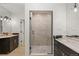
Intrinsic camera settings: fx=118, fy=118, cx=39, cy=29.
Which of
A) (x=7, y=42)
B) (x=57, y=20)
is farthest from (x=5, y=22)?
(x=57, y=20)

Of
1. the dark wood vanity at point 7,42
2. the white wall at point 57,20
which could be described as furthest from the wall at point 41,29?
the dark wood vanity at point 7,42

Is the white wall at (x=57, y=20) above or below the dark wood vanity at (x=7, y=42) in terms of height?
above

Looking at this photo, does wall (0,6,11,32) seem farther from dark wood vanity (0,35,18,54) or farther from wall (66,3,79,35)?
wall (66,3,79,35)

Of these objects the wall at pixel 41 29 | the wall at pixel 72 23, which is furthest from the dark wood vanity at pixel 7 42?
the wall at pixel 72 23

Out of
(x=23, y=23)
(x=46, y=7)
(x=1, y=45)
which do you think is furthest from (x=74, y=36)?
(x=1, y=45)

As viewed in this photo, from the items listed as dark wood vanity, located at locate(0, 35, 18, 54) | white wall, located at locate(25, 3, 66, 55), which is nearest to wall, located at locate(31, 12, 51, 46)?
white wall, located at locate(25, 3, 66, 55)

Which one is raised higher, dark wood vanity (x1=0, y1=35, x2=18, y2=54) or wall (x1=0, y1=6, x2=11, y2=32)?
wall (x1=0, y1=6, x2=11, y2=32)

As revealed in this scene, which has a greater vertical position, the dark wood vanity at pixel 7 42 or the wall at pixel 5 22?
the wall at pixel 5 22

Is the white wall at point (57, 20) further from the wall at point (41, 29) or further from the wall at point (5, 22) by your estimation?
the wall at point (5, 22)

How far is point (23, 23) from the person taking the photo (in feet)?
4.90

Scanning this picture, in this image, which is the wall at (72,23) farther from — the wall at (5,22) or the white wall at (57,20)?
the wall at (5,22)

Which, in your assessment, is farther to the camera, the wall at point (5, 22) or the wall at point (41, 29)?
the wall at point (41, 29)

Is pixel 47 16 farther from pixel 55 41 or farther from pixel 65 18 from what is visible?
pixel 55 41

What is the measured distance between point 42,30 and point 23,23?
27 cm
